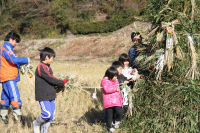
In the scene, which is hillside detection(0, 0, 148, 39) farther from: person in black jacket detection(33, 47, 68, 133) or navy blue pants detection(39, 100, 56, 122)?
navy blue pants detection(39, 100, 56, 122)

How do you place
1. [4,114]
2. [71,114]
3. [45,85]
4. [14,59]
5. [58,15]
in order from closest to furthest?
[45,85]
[14,59]
[4,114]
[71,114]
[58,15]

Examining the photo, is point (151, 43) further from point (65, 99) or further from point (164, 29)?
point (65, 99)

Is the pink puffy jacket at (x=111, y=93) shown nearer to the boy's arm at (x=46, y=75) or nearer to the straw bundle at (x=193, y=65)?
the boy's arm at (x=46, y=75)

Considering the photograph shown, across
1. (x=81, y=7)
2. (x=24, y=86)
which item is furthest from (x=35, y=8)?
(x=24, y=86)

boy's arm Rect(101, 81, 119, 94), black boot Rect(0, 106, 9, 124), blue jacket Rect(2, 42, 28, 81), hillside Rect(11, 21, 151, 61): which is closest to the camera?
boy's arm Rect(101, 81, 119, 94)

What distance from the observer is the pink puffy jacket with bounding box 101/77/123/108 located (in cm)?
477

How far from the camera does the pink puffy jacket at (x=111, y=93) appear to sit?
477cm

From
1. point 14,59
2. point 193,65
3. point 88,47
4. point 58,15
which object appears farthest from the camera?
point 58,15

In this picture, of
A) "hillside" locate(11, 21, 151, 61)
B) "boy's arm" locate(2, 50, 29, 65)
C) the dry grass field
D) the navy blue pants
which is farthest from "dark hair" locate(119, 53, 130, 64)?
"hillside" locate(11, 21, 151, 61)

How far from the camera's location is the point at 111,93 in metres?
4.83

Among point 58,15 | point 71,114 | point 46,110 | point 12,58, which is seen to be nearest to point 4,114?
point 12,58

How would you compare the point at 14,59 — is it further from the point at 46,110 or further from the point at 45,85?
the point at 46,110

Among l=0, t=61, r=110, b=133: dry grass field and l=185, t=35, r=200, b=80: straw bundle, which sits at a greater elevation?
l=185, t=35, r=200, b=80: straw bundle

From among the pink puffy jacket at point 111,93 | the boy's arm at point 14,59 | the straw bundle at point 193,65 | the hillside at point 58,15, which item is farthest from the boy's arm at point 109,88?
the hillside at point 58,15
